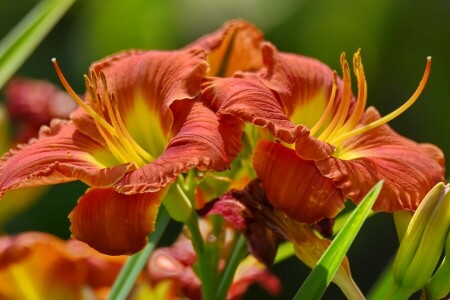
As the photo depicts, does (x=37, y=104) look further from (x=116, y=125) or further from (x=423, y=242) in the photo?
(x=423, y=242)

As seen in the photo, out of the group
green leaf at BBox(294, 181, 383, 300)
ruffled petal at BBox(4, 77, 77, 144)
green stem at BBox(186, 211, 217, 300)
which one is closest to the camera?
green leaf at BBox(294, 181, 383, 300)

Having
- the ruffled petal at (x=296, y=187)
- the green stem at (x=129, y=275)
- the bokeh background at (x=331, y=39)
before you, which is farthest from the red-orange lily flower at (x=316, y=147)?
the bokeh background at (x=331, y=39)

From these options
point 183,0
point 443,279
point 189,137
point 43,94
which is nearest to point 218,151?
point 189,137

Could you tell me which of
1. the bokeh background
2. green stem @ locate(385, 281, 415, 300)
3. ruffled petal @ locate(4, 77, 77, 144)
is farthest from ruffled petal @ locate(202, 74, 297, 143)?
the bokeh background

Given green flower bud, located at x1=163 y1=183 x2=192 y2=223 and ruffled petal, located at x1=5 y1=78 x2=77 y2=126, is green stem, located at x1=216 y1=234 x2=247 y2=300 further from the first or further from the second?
ruffled petal, located at x1=5 y1=78 x2=77 y2=126

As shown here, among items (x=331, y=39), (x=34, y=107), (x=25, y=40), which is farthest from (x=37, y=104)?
(x=331, y=39)
